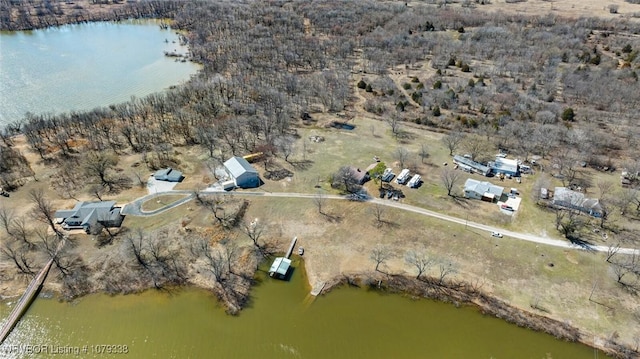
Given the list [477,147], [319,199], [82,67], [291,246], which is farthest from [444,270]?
[82,67]

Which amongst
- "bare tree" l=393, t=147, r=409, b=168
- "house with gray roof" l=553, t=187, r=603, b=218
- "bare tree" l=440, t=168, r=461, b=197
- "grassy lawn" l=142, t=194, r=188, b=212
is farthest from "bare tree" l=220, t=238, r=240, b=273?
"house with gray roof" l=553, t=187, r=603, b=218

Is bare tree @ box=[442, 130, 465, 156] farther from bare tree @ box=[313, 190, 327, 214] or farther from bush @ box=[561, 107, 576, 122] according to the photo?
bare tree @ box=[313, 190, 327, 214]

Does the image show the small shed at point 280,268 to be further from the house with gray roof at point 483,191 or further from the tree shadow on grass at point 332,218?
the house with gray roof at point 483,191

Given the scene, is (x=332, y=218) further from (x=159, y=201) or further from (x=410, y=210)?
(x=159, y=201)

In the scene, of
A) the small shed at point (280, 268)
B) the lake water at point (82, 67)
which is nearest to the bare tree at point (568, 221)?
the small shed at point (280, 268)

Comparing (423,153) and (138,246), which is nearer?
(138,246)

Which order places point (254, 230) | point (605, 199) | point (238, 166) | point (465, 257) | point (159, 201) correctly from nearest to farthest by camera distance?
point (465, 257) → point (254, 230) → point (605, 199) → point (159, 201) → point (238, 166)
